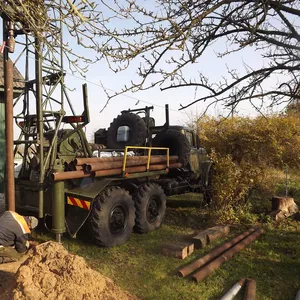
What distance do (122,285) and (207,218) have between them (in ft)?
12.4

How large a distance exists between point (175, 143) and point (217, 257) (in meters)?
3.59

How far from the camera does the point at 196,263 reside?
4.64 m

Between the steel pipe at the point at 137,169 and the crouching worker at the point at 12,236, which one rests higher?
the steel pipe at the point at 137,169

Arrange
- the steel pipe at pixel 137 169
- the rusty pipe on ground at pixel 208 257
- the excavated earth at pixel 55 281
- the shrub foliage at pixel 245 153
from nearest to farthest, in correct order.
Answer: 1. the excavated earth at pixel 55 281
2. the rusty pipe on ground at pixel 208 257
3. the steel pipe at pixel 137 169
4. the shrub foliage at pixel 245 153

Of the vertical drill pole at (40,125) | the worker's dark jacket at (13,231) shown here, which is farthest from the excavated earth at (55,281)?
the vertical drill pole at (40,125)

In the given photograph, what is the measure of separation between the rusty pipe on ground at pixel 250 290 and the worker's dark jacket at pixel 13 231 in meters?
3.20

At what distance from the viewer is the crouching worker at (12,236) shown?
4.51 metres

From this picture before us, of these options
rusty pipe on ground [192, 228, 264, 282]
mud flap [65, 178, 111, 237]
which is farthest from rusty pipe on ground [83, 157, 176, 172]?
rusty pipe on ground [192, 228, 264, 282]

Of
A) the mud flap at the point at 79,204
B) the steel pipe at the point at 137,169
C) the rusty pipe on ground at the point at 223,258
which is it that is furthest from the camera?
the steel pipe at the point at 137,169

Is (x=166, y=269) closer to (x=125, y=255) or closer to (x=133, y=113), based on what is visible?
(x=125, y=255)

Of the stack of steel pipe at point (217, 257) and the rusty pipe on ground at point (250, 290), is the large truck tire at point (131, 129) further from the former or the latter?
the rusty pipe on ground at point (250, 290)

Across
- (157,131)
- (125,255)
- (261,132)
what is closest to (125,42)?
(125,255)

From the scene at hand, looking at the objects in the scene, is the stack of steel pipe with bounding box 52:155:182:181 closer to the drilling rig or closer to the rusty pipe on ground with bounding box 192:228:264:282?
the drilling rig

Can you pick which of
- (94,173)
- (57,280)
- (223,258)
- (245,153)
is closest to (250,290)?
(223,258)
